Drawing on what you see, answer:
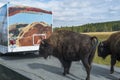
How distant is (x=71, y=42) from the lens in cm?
964

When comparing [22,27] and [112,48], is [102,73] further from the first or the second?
[22,27]

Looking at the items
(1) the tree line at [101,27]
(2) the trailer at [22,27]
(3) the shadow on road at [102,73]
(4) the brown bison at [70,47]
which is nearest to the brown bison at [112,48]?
(3) the shadow on road at [102,73]

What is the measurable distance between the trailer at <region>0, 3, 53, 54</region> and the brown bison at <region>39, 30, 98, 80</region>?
471 cm

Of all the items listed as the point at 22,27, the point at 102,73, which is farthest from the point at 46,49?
the point at 22,27

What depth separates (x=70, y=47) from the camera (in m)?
9.59

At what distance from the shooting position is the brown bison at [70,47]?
9172 mm

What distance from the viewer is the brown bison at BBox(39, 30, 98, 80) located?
917 cm

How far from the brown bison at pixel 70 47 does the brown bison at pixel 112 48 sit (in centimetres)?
89

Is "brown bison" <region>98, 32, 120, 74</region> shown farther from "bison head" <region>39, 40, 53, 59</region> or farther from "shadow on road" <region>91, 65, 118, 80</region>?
"bison head" <region>39, 40, 53, 59</region>

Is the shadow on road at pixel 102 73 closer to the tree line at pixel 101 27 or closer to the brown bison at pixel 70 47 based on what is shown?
the brown bison at pixel 70 47

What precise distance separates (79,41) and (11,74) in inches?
102

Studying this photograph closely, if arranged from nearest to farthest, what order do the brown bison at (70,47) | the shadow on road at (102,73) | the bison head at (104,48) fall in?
the brown bison at (70,47) < the shadow on road at (102,73) < the bison head at (104,48)

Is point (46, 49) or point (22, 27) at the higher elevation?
point (22, 27)

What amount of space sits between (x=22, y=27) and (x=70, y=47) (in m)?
5.89
